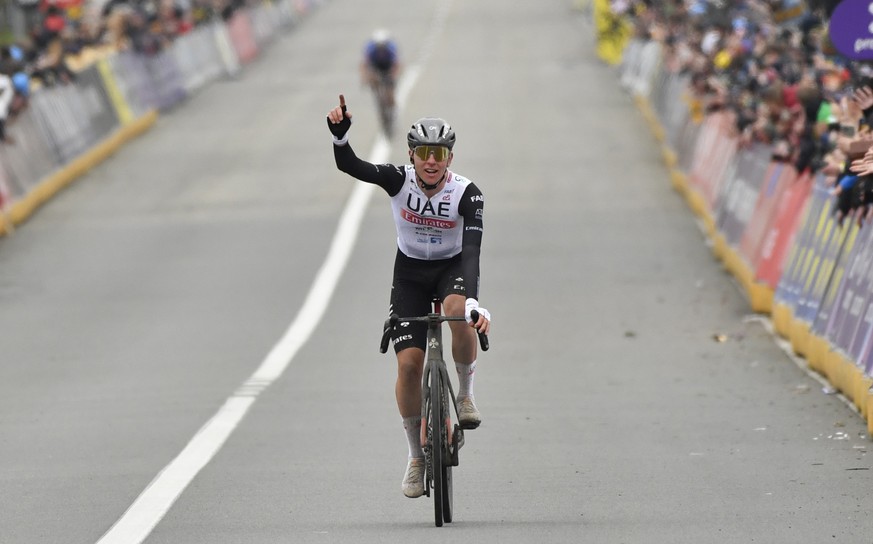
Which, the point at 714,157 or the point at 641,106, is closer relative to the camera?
the point at 714,157

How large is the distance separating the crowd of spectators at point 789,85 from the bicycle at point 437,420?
12.9 feet

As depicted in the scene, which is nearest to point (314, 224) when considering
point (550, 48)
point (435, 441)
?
point (435, 441)

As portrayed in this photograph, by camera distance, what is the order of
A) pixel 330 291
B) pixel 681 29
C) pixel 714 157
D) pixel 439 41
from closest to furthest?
pixel 330 291 < pixel 714 157 < pixel 681 29 < pixel 439 41

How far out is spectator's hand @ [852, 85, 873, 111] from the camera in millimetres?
12688

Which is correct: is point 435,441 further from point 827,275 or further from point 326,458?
point 827,275

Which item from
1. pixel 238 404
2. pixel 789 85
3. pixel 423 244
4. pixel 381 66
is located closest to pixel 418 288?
pixel 423 244

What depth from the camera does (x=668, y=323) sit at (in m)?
17.8

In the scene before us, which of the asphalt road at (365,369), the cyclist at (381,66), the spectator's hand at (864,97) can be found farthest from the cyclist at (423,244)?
the cyclist at (381,66)

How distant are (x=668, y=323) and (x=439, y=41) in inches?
1531

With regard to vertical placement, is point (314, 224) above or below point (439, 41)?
above

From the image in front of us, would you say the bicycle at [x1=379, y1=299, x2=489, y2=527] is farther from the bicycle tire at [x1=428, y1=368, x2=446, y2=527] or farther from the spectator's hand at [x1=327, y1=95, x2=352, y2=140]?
the spectator's hand at [x1=327, y1=95, x2=352, y2=140]

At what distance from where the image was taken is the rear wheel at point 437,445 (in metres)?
8.74

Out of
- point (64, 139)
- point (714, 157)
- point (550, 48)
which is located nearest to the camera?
point (714, 157)

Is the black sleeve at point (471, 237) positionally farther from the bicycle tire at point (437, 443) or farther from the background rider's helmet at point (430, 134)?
the bicycle tire at point (437, 443)
